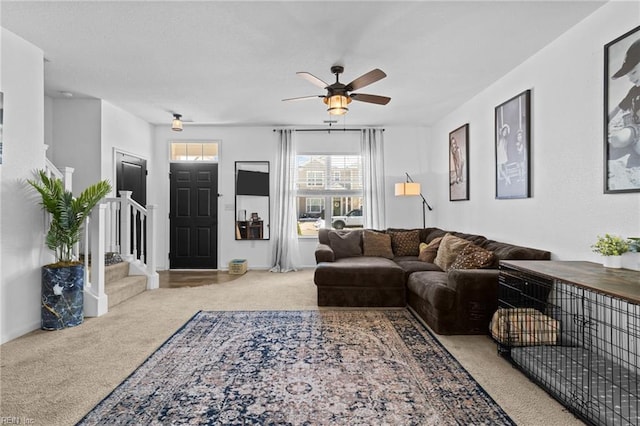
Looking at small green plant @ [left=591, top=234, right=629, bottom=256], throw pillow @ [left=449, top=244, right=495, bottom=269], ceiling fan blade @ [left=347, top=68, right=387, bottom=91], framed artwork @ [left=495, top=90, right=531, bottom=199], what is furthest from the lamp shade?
small green plant @ [left=591, top=234, right=629, bottom=256]

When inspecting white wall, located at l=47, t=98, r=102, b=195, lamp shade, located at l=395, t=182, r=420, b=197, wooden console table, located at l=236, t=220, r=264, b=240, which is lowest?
wooden console table, located at l=236, t=220, r=264, b=240

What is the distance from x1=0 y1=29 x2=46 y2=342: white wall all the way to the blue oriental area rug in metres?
1.50

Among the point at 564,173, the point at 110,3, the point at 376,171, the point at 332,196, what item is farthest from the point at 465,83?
the point at 110,3

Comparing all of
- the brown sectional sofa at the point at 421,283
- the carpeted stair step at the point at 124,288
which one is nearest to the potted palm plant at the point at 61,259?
the carpeted stair step at the point at 124,288

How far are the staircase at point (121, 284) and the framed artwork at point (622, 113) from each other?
516 cm

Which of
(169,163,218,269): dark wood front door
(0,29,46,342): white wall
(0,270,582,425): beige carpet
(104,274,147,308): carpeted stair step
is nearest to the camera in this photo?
(0,270,582,425): beige carpet

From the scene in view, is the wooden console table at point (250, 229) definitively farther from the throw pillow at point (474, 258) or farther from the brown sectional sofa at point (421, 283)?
the throw pillow at point (474, 258)

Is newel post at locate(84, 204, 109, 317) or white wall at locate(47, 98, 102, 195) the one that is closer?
newel post at locate(84, 204, 109, 317)

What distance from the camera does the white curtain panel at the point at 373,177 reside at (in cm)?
645

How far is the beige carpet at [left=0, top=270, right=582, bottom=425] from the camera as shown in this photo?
2033 mm

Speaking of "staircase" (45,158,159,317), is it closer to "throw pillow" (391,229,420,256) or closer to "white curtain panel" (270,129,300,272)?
"white curtain panel" (270,129,300,272)

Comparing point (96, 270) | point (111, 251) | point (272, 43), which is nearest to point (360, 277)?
point (272, 43)

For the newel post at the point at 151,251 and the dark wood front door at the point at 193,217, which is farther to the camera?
the dark wood front door at the point at 193,217

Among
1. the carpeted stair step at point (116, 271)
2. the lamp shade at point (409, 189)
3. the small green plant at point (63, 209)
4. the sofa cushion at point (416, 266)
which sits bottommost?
the carpeted stair step at point (116, 271)
